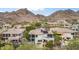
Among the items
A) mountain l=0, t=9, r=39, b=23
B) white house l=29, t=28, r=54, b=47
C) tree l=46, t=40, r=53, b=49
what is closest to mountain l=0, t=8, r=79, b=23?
mountain l=0, t=9, r=39, b=23

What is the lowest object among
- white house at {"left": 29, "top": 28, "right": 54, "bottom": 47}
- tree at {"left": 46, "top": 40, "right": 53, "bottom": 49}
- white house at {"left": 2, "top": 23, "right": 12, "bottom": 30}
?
tree at {"left": 46, "top": 40, "right": 53, "bottom": 49}

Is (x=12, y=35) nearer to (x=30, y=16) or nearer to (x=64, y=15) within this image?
(x=30, y=16)

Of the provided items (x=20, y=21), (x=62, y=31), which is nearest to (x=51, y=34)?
(x=62, y=31)

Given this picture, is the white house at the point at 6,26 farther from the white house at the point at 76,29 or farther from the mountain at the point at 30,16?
the white house at the point at 76,29

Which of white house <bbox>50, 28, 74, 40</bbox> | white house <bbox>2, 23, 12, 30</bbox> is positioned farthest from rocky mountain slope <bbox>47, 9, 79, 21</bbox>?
white house <bbox>2, 23, 12, 30</bbox>

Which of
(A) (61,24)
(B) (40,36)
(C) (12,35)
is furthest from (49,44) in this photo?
(C) (12,35)

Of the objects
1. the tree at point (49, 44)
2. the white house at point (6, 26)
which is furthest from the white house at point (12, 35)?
the tree at point (49, 44)

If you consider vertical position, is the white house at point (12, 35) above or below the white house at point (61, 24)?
below

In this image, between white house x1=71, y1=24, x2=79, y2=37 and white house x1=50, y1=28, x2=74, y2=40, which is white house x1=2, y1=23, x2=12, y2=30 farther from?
white house x1=71, y1=24, x2=79, y2=37

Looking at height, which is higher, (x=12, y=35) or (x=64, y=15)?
(x=64, y=15)

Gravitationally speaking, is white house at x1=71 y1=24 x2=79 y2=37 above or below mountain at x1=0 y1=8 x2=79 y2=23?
below
